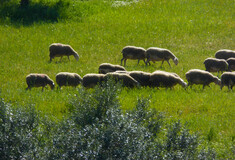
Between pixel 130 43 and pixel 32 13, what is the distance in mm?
7321

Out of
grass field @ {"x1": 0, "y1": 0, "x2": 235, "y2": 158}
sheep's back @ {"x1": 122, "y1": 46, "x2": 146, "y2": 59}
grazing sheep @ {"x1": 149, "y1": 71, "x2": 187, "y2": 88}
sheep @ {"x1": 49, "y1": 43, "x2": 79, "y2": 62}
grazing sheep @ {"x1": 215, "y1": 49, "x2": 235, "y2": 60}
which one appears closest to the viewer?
grass field @ {"x1": 0, "y1": 0, "x2": 235, "y2": 158}

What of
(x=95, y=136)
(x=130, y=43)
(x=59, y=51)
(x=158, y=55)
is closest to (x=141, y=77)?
(x=158, y=55)

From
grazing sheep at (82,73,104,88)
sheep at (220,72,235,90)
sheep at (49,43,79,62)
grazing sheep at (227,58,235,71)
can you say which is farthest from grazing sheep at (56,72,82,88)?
grazing sheep at (227,58,235,71)

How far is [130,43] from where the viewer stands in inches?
999

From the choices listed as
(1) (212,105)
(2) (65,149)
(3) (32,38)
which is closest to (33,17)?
(3) (32,38)

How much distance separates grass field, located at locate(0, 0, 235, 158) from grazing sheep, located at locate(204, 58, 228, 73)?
110cm

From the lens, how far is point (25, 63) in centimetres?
2156

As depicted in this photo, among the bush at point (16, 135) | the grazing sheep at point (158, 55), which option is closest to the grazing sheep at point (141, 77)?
the grazing sheep at point (158, 55)

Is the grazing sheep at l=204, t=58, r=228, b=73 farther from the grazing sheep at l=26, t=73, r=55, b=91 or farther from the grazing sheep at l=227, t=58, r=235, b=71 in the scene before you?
the grazing sheep at l=26, t=73, r=55, b=91

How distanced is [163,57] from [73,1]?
38.3 feet

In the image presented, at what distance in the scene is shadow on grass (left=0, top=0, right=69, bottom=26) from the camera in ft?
92.9

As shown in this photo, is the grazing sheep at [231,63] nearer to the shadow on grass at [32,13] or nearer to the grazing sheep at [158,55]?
the grazing sheep at [158,55]

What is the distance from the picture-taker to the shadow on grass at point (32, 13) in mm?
28328

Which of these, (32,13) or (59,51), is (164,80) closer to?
(59,51)
